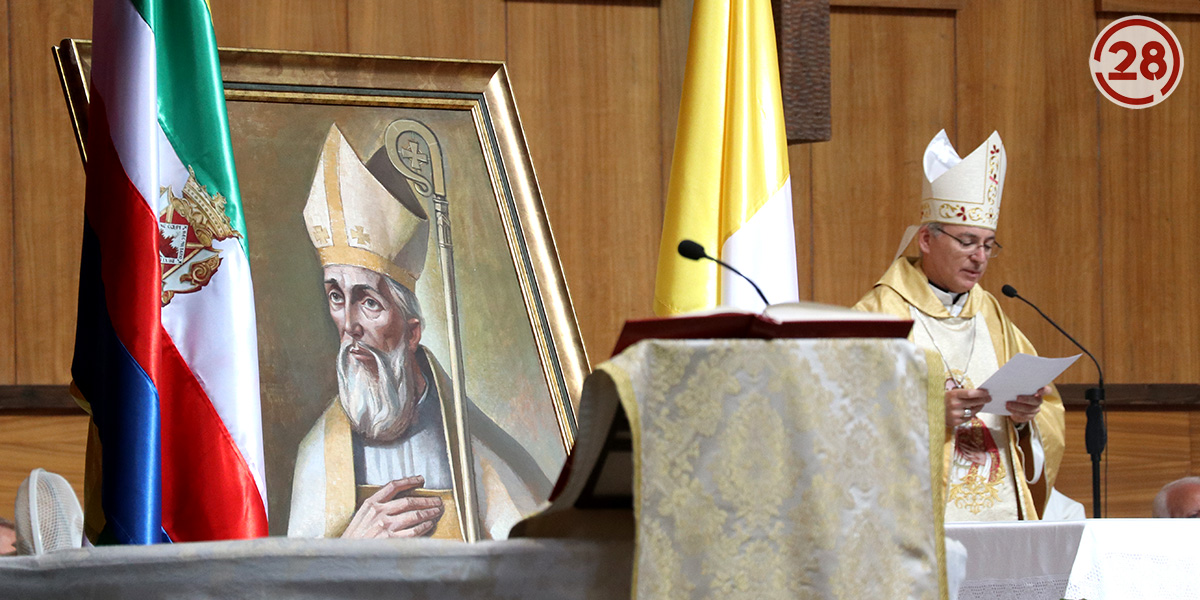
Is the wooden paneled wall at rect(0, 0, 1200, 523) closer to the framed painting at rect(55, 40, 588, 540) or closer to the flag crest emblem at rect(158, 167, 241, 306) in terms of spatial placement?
the framed painting at rect(55, 40, 588, 540)

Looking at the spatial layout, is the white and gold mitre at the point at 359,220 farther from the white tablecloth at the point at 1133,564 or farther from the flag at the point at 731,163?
the white tablecloth at the point at 1133,564

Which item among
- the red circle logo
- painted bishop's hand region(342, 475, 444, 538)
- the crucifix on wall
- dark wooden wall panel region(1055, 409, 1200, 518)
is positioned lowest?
dark wooden wall panel region(1055, 409, 1200, 518)

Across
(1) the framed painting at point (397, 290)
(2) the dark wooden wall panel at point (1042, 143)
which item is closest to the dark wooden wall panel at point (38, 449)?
(1) the framed painting at point (397, 290)

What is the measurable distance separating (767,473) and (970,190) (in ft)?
9.85

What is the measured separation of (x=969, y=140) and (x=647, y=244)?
143cm

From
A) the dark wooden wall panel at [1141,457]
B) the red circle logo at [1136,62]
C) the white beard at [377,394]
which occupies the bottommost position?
the dark wooden wall panel at [1141,457]

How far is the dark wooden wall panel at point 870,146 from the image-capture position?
4812mm

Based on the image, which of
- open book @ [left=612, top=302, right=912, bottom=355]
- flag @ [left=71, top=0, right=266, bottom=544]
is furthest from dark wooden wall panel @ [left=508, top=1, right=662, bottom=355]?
open book @ [left=612, top=302, right=912, bottom=355]

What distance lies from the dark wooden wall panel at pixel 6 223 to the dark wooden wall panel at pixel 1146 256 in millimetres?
4126

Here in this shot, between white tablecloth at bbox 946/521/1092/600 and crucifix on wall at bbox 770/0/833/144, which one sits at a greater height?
crucifix on wall at bbox 770/0/833/144

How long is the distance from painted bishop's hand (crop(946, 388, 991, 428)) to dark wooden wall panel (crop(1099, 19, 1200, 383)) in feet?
5.58

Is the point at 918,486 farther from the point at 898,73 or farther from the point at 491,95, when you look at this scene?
the point at 898,73

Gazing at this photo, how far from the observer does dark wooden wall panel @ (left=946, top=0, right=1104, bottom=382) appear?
4961 millimetres

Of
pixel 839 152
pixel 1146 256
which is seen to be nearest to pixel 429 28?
pixel 839 152
